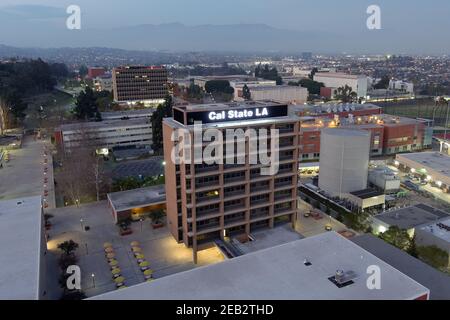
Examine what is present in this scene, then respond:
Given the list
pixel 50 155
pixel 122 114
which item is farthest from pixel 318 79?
pixel 50 155

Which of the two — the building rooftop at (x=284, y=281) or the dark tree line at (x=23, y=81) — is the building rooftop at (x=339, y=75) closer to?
the dark tree line at (x=23, y=81)

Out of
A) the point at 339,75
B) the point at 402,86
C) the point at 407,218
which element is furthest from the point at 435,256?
the point at 402,86

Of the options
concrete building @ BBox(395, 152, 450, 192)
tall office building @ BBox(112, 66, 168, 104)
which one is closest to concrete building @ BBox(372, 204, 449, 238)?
concrete building @ BBox(395, 152, 450, 192)

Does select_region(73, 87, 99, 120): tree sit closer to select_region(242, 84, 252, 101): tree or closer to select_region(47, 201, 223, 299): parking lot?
select_region(47, 201, 223, 299): parking lot

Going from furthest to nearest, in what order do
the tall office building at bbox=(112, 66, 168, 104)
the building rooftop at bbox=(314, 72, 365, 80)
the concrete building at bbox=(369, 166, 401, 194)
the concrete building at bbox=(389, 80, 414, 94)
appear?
the concrete building at bbox=(389, 80, 414, 94), the building rooftop at bbox=(314, 72, 365, 80), the tall office building at bbox=(112, 66, 168, 104), the concrete building at bbox=(369, 166, 401, 194)

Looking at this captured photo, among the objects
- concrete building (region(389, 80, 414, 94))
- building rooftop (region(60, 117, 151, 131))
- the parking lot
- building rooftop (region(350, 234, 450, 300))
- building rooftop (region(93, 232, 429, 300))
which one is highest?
concrete building (region(389, 80, 414, 94))

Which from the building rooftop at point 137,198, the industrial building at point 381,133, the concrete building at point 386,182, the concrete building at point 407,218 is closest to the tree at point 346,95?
the industrial building at point 381,133
